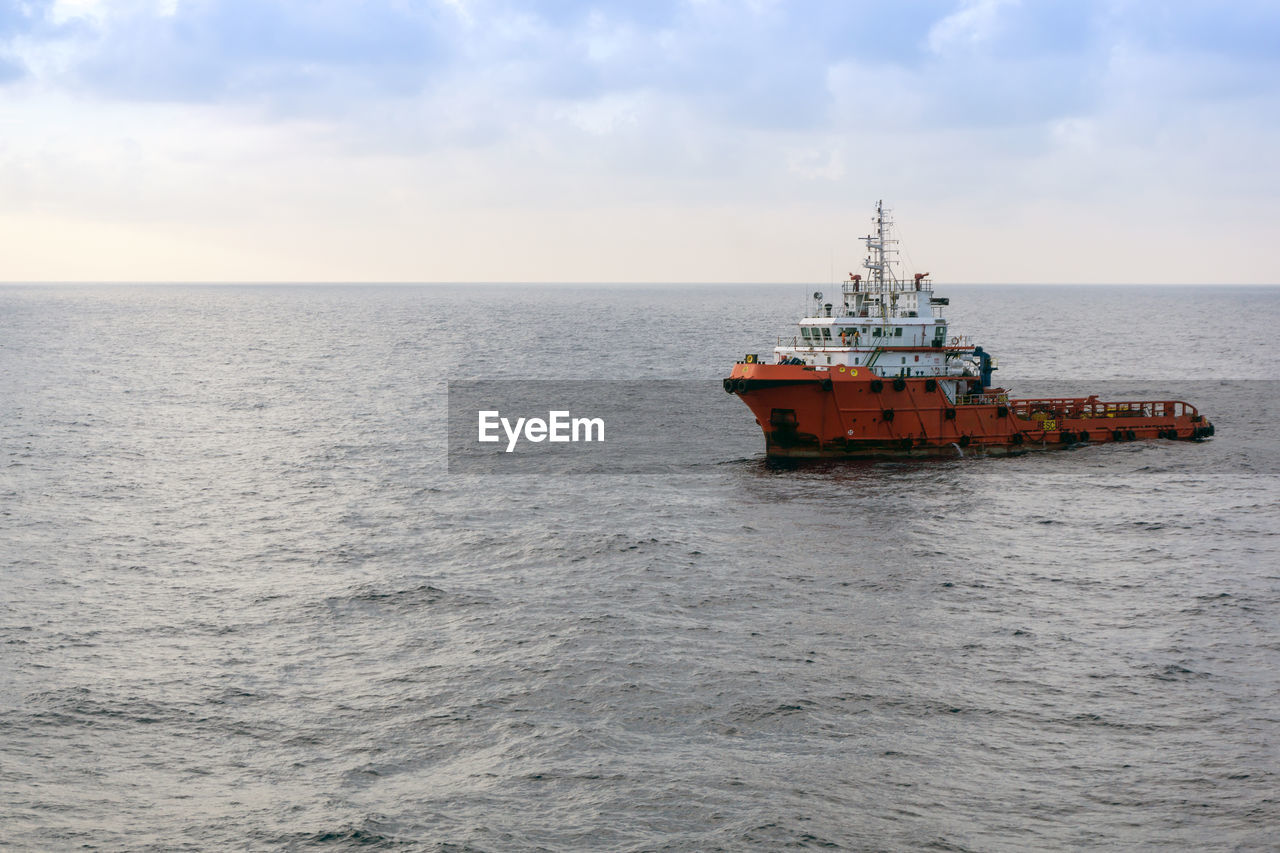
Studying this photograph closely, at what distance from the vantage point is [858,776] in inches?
1040

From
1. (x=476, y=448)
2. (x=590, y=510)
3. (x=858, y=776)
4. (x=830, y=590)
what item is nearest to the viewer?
(x=858, y=776)

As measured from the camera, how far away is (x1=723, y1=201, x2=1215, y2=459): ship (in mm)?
61406

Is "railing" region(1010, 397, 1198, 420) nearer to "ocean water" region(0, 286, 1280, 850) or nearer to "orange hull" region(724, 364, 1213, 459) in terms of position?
"orange hull" region(724, 364, 1213, 459)

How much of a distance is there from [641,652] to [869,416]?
31.2 m

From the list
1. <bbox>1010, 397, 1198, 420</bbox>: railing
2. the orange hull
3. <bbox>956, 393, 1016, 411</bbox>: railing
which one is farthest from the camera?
<bbox>1010, 397, 1198, 420</bbox>: railing

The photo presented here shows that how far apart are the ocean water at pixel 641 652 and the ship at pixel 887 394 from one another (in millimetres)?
1825

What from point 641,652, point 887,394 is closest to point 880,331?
point 887,394

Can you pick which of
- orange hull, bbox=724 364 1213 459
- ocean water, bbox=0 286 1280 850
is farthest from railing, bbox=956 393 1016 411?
ocean water, bbox=0 286 1280 850

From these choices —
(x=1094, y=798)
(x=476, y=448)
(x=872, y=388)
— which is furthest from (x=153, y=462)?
(x=1094, y=798)

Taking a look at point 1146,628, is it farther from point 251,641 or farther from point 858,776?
point 251,641

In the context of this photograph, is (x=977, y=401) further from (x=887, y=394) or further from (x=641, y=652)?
(x=641, y=652)

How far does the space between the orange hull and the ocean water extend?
5.67 ft

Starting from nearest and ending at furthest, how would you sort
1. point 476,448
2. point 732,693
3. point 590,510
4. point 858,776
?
point 858,776 → point 732,693 → point 590,510 → point 476,448

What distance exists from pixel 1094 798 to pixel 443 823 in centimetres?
1396
